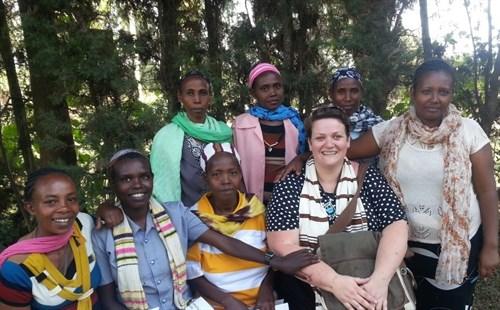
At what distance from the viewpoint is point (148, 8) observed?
511 centimetres

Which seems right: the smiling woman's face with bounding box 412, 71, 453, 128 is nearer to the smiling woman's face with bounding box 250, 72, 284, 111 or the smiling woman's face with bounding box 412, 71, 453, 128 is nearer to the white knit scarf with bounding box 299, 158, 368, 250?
the white knit scarf with bounding box 299, 158, 368, 250

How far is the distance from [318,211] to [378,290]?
1.78 ft

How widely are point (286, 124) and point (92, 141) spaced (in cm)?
198

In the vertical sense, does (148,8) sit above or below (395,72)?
above

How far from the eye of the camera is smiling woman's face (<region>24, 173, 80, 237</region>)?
2.21 metres

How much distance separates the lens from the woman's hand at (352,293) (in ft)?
7.25

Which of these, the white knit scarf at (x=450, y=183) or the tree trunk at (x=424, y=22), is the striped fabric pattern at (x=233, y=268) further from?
the tree trunk at (x=424, y=22)

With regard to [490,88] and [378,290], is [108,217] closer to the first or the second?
[378,290]

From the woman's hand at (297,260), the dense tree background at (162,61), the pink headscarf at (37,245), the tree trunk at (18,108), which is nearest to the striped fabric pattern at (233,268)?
the woman's hand at (297,260)

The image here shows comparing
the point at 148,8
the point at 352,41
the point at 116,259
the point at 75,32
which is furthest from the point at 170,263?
the point at 148,8

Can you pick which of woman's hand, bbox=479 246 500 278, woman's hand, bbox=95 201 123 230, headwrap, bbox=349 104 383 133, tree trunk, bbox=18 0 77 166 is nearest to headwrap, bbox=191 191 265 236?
woman's hand, bbox=95 201 123 230

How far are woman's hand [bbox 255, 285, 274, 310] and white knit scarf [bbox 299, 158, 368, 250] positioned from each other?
1.47ft

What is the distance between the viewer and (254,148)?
3426mm

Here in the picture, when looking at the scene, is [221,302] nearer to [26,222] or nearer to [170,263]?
[170,263]
